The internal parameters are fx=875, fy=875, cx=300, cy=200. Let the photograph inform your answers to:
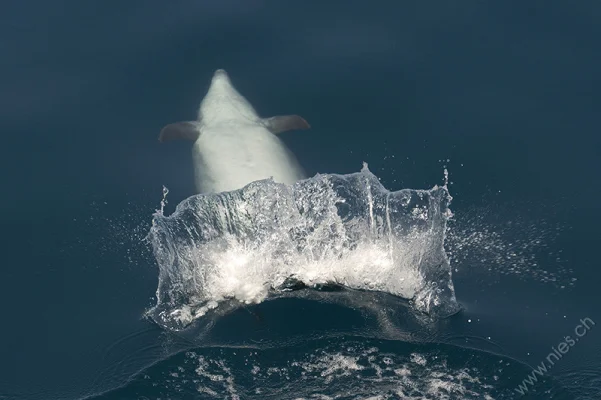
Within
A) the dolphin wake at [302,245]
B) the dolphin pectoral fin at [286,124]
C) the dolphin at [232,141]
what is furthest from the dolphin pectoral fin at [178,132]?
the dolphin wake at [302,245]

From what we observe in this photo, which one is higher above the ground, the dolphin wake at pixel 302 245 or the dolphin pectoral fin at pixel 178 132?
the dolphin pectoral fin at pixel 178 132

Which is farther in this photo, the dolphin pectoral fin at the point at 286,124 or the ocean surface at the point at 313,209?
the dolphin pectoral fin at the point at 286,124

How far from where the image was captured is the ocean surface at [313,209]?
16.2 m

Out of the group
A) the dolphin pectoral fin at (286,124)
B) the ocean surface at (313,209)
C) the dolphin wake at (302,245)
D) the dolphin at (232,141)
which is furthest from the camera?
the dolphin pectoral fin at (286,124)

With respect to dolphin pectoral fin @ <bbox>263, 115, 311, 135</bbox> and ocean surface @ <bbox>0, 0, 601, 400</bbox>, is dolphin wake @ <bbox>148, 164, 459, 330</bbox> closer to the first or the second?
ocean surface @ <bbox>0, 0, 601, 400</bbox>

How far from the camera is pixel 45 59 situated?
83.2 ft

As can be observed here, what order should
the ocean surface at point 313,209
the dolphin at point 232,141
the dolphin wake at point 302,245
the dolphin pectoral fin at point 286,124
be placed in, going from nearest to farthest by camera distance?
the ocean surface at point 313,209 < the dolphin wake at point 302,245 < the dolphin at point 232,141 < the dolphin pectoral fin at point 286,124

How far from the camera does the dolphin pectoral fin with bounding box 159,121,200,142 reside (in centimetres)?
2302

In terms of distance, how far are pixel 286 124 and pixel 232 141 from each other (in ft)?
4.92

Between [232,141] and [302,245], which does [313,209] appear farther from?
[232,141]

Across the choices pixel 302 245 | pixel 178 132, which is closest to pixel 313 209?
pixel 302 245

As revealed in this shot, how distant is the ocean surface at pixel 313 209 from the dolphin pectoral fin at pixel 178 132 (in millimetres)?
403

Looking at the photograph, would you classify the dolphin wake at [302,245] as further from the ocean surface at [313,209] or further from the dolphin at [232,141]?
the dolphin at [232,141]

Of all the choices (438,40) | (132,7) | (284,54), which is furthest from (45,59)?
(438,40)
